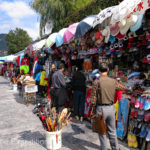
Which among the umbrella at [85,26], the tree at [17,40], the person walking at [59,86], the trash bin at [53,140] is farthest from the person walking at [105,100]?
the tree at [17,40]

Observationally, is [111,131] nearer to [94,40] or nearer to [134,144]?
[134,144]

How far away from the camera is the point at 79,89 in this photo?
16.6 feet

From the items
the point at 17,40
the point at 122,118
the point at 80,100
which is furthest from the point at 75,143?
the point at 17,40

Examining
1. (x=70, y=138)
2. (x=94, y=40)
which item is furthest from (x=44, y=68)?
(x=70, y=138)

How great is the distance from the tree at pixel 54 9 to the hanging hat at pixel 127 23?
12.1m

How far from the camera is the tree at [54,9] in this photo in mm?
15141

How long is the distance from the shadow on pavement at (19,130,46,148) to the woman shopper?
1481 millimetres

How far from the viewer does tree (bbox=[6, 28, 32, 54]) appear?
38812 mm

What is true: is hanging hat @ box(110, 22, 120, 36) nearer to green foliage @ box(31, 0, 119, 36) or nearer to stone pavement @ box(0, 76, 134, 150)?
stone pavement @ box(0, 76, 134, 150)

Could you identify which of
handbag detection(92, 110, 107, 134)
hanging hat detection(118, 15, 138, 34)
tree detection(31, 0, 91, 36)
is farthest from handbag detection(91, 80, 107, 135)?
tree detection(31, 0, 91, 36)

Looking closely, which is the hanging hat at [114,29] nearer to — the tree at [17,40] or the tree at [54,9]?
the tree at [54,9]

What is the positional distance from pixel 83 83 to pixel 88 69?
0.78 meters

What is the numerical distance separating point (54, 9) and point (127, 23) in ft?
43.6

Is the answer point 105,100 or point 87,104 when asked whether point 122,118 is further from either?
point 87,104
